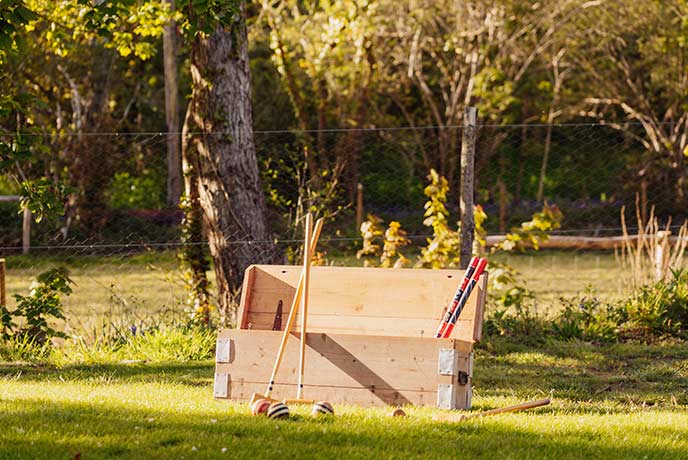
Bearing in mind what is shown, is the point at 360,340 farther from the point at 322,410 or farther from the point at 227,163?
the point at 227,163

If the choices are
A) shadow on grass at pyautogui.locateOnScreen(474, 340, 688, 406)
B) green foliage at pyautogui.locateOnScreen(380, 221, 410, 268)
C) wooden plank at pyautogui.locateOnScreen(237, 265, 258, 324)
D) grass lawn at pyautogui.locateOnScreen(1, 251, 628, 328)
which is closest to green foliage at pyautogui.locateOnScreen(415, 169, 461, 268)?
green foliage at pyautogui.locateOnScreen(380, 221, 410, 268)

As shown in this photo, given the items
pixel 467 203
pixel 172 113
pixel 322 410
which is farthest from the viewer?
pixel 172 113

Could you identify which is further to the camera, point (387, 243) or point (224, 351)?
point (387, 243)

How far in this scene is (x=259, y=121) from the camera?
20938 mm

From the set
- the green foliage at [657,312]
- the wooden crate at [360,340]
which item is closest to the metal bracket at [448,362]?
the wooden crate at [360,340]

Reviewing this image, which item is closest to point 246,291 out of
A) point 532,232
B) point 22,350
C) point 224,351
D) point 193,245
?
point 224,351

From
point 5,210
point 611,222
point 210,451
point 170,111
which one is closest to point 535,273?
point 611,222

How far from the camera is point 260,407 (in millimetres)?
5301

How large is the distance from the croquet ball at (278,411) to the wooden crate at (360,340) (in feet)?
2.30

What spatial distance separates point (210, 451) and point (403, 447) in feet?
2.78

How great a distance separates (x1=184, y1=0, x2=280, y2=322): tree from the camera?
29.8 feet

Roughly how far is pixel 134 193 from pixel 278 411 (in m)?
13.2

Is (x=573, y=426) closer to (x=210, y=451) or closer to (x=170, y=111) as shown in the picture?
(x=210, y=451)

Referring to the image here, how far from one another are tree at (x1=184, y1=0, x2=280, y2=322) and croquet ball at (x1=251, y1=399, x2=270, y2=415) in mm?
3759
